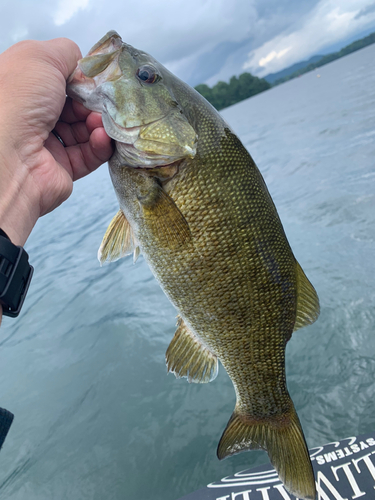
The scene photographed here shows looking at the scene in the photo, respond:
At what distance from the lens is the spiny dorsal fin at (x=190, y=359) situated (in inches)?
86.1

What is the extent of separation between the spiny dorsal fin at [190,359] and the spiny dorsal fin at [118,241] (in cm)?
57

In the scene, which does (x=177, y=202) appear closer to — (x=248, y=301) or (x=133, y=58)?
(x=248, y=301)

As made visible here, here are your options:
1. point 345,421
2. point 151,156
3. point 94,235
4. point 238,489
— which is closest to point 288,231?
point 345,421

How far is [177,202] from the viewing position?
1877mm

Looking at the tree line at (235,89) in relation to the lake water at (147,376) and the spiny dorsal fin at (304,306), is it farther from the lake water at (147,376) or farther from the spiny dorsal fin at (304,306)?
the spiny dorsal fin at (304,306)

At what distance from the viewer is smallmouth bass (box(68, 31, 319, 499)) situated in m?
1.87

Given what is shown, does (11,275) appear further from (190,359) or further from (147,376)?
(147,376)

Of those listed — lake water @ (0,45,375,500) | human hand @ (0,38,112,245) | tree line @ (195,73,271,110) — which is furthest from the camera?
tree line @ (195,73,271,110)

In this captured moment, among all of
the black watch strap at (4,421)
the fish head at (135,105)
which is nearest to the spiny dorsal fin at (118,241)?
the fish head at (135,105)

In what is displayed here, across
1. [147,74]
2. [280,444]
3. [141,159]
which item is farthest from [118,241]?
[280,444]

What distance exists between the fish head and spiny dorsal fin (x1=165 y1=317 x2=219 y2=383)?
1.05 m

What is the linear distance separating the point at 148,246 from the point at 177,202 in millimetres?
319

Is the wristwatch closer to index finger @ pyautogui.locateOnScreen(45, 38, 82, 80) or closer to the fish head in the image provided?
the fish head

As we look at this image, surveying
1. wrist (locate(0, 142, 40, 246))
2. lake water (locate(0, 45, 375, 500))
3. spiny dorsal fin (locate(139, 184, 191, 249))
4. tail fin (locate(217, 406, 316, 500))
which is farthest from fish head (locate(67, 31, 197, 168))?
lake water (locate(0, 45, 375, 500))
